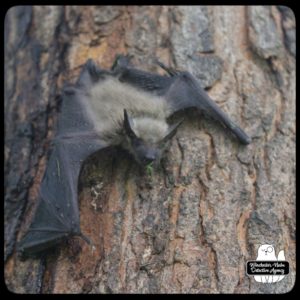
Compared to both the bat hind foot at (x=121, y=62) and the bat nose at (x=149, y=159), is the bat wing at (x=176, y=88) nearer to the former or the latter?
the bat hind foot at (x=121, y=62)

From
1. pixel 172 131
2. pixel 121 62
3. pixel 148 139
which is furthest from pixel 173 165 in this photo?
pixel 121 62

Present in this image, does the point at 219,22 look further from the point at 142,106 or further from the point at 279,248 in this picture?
the point at 279,248

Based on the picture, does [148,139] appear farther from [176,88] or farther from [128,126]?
[176,88]

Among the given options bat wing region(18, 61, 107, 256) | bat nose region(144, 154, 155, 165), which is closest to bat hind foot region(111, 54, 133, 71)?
bat wing region(18, 61, 107, 256)

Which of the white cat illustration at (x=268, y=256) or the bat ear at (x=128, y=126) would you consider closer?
the white cat illustration at (x=268, y=256)

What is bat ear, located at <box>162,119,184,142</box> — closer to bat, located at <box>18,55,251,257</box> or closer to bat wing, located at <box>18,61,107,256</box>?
bat, located at <box>18,55,251,257</box>

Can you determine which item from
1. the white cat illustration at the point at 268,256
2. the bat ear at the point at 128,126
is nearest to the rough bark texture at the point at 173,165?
the white cat illustration at the point at 268,256

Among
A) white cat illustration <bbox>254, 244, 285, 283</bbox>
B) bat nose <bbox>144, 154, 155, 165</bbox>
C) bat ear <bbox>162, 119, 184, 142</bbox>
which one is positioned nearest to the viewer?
white cat illustration <bbox>254, 244, 285, 283</bbox>
